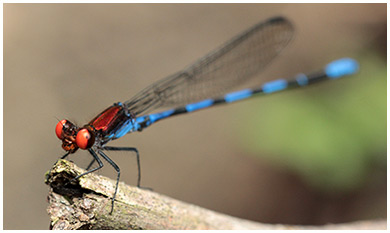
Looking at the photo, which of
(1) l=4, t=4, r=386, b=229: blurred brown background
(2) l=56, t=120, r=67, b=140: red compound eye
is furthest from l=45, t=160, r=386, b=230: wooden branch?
(1) l=4, t=4, r=386, b=229: blurred brown background

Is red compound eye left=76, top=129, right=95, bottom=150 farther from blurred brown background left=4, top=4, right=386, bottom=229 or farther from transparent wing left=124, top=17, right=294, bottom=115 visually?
blurred brown background left=4, top=4, right=386, bottom=229

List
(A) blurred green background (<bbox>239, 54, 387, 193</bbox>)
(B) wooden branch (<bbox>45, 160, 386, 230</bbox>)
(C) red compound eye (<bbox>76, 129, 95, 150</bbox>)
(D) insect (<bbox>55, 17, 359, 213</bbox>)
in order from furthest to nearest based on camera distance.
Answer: (A) blurred green background (<bbox>239, 54, 387, 193</bbox>) < (D) insect (<bbox>55, 17, 359, 213</bbox>) < (C) red compound eye (<bbox>76, 129, 95, 150</bbox>) < (B) wooden branch (<bbox>45, 160, 386, 230</bbox>)

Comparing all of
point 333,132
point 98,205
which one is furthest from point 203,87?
point 98,205

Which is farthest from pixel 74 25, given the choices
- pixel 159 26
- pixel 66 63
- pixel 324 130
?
pixel 324 130

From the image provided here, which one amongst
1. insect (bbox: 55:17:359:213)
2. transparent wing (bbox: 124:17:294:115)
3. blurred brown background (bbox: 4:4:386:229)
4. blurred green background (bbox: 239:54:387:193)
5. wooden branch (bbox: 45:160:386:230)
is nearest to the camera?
wooden branch (bbox: 45:160:386:230)

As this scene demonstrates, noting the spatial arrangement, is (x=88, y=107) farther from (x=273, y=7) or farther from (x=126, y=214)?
(x=273, y=7)

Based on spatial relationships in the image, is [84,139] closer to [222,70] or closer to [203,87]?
[203,87]
